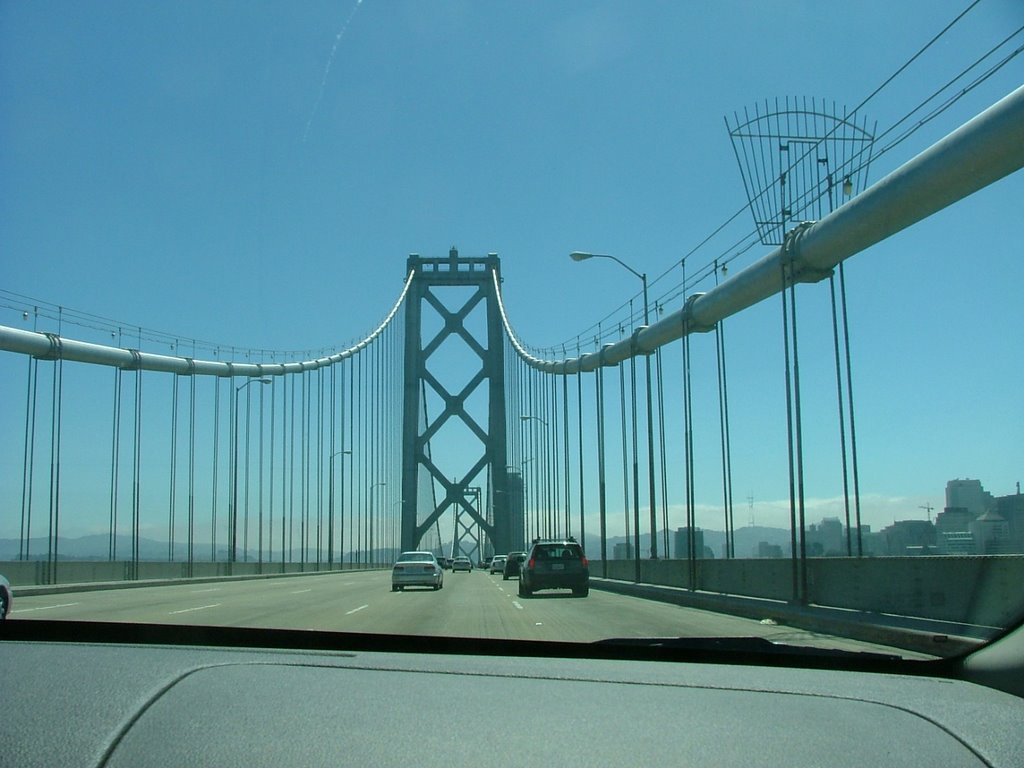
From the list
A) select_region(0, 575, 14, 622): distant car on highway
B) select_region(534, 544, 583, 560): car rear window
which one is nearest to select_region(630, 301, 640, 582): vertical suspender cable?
select_region(534, 544, 583, 560): car rear window

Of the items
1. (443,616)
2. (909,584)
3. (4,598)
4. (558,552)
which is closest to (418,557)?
(558,552)

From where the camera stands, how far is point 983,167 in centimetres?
1356

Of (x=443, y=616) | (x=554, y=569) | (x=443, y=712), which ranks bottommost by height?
(x=443, y=616)

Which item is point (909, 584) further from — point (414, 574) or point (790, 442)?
point (414, 574)

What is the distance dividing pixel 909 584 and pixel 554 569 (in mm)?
12941

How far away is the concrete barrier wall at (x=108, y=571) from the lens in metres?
25.2

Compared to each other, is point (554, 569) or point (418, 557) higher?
point (418, 557)

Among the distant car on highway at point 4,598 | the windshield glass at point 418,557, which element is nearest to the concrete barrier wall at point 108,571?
the windshield glass at point 418,557

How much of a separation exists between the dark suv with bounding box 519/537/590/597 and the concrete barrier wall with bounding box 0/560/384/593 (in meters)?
10.2

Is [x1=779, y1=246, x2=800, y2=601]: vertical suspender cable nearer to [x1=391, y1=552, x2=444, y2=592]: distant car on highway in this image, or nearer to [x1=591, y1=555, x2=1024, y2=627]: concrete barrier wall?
[x1=591, y1=555, x2=1024, y2=627]: concrete barrier wall

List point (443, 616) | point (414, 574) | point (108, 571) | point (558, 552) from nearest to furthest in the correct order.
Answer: point (443, 616)
point (558, 552)
point (414, 574)
point (108, 571)

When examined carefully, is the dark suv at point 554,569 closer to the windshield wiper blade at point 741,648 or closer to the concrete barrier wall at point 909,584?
the concrete barrier wall at point 909,584

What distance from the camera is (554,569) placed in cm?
2523

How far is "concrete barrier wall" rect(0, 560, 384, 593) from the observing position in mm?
25250
